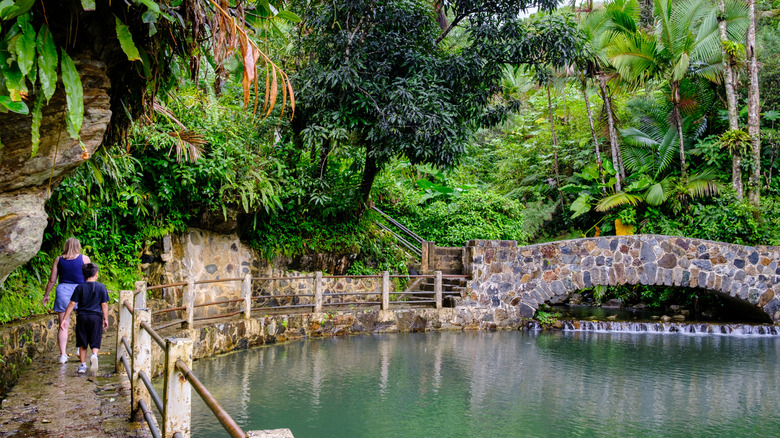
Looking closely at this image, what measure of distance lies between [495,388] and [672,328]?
6.44m

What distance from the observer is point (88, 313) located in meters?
5.52

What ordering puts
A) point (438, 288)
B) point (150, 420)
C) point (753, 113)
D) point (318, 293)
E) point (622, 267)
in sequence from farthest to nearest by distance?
1. point (753, 113)
2. point (622, 267)
3. point (438, 288)
4. point (318, 293)
5. point (150, 420)

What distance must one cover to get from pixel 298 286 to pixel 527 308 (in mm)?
4788

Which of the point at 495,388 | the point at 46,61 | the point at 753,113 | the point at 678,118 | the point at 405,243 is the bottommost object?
the point at 495,388

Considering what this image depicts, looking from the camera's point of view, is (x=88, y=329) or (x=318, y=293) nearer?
(x=88, y=329)

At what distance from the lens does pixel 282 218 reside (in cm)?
1191

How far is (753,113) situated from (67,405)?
15712 mm

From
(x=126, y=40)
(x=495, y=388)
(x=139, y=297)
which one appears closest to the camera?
(x=126, y=40)

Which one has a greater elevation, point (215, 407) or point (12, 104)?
point (12, 104)

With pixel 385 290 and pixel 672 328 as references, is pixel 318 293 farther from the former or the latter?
pixel 672 328

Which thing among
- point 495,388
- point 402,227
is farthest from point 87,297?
point 402,227

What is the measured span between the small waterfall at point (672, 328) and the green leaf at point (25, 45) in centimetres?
1098

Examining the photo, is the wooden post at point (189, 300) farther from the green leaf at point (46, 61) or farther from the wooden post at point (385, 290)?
the green leaf at point (46, 61)

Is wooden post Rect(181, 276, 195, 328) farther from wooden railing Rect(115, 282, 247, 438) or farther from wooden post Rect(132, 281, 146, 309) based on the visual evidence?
wooden railing Rect(115, 282, 247, 438)
